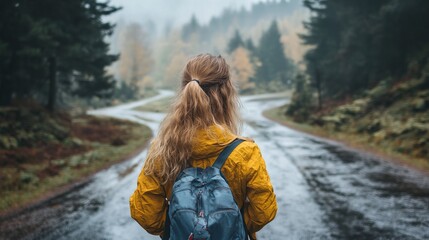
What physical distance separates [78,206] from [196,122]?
630 cm

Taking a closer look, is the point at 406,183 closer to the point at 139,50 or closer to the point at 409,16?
the point at 409,16

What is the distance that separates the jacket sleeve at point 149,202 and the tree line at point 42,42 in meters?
12.0

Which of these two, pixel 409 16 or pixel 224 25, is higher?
pixel 224 25

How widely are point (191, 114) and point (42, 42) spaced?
13.4 m

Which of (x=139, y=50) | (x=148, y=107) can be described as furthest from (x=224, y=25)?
(x=148, y=107)

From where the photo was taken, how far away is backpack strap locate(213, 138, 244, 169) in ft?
7.11

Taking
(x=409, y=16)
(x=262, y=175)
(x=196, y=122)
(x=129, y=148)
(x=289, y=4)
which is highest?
(x=289, y=4)

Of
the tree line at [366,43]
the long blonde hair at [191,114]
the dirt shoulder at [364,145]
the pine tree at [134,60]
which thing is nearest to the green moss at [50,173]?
the long blonde hair at [191,114]

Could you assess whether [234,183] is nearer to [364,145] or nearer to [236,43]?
[364,145]

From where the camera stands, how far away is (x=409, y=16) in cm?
1836

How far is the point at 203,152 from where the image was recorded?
2207mm

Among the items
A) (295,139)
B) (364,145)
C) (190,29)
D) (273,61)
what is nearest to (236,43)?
(273,61)

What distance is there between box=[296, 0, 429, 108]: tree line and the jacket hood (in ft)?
62.1

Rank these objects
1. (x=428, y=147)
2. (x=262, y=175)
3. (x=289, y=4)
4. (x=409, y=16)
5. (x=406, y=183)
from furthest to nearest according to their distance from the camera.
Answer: (x=289, y=4) → (x=409, y=16) → (x=428, y=147) → (x=406, y=183) → (x=262, y=175)
